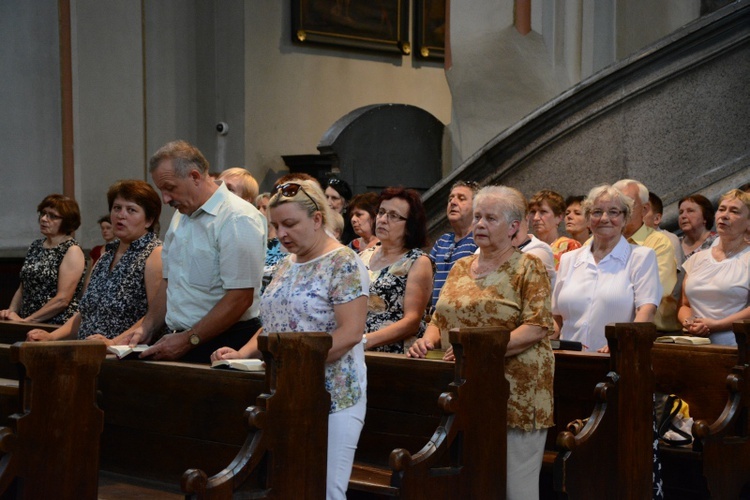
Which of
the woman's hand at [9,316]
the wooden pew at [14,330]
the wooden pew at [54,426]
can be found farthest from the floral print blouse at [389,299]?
the woman's hand at [9,316]

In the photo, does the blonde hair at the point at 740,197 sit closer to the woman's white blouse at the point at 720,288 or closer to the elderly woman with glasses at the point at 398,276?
the woman's white blouse at the point at 720,288

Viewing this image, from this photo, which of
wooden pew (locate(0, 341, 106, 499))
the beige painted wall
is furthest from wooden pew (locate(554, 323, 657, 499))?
the beige painted wall

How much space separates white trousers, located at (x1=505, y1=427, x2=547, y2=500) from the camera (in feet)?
12.2

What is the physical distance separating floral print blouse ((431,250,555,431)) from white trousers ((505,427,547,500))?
0.04m

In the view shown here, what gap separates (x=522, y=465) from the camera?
3.74 metres

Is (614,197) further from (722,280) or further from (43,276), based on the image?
(43,276)

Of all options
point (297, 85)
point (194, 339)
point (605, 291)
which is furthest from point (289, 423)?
point (297, 85)

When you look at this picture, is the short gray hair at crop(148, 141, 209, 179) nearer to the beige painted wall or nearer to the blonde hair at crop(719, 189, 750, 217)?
the blonde hair at crop(719, 189, 750, 217)

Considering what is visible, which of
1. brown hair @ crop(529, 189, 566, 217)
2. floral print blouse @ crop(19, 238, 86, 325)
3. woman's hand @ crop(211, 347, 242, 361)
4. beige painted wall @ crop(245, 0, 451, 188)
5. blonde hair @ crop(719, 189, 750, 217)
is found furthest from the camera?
beige painted wall @ crop(245, 0, 451, 188)

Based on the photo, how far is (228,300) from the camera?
152 inches

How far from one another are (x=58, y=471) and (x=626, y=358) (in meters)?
1.91

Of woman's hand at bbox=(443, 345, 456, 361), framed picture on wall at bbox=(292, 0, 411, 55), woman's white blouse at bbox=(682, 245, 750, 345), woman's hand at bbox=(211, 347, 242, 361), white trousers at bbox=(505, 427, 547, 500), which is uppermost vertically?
framed picture on wall at bbox=(292, 0, 411, 55)

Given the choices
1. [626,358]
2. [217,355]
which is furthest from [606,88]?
[217,355]

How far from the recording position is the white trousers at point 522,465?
146 inches
